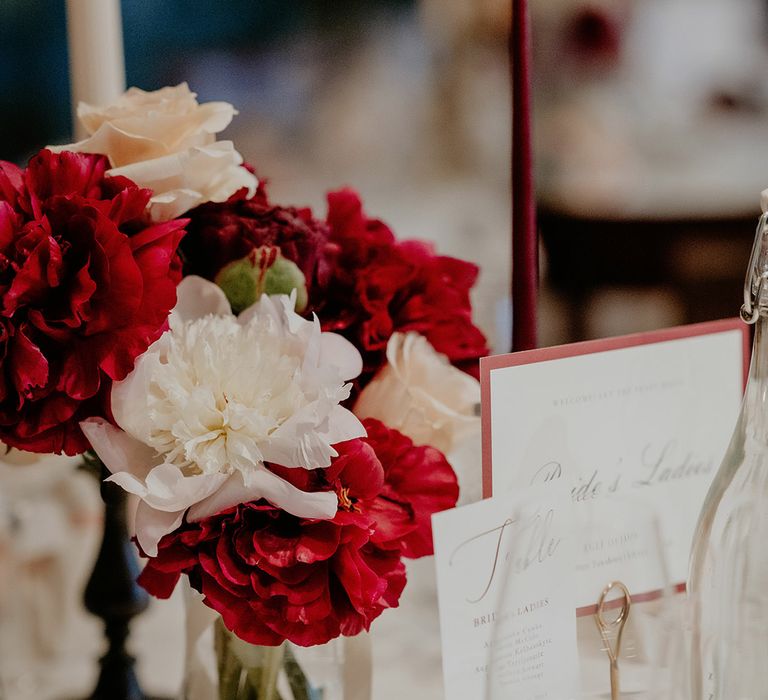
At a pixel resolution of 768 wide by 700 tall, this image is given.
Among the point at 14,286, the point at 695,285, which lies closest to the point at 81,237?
the point at 14,286

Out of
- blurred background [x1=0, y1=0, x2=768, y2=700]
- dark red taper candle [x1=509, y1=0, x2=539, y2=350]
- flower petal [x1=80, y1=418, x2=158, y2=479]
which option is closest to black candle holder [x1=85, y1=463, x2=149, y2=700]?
blurred background [x1=0, y1=0, x2=768, y2=700]

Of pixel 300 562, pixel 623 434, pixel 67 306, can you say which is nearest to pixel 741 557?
pixel 623 434

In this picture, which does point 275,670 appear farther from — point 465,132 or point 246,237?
point 465,132

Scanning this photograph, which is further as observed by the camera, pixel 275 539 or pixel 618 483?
pixel 618 483

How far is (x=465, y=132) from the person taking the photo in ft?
6.82

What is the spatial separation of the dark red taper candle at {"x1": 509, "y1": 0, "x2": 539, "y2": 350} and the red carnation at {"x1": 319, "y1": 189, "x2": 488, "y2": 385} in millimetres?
48

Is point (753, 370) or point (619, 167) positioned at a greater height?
point (619, 167)

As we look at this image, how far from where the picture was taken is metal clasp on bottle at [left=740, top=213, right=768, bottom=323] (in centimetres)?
45

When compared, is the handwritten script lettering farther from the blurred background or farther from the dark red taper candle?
the blurred background

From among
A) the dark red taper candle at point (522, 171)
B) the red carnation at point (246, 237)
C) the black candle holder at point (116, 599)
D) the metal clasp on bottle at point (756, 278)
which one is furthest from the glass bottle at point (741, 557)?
the black candle holder at point (116, 599)

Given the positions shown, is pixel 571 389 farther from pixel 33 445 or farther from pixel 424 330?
pixel 33 445

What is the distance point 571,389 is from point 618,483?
0.22 ft

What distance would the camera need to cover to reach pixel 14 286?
0.41m

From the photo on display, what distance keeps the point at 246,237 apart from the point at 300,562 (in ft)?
0.59
